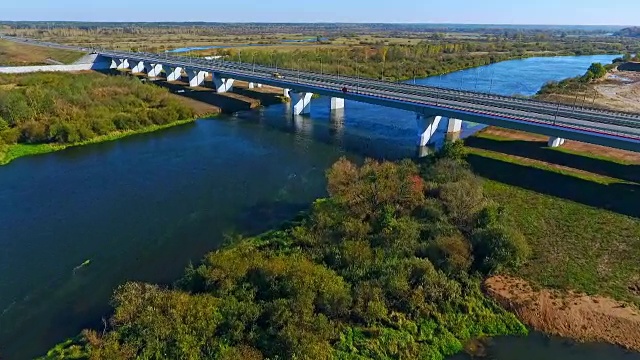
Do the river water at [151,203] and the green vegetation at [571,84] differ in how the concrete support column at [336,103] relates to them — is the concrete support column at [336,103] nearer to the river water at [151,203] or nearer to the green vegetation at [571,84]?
the river water at [151,203]

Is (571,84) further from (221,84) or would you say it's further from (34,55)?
(34,55)

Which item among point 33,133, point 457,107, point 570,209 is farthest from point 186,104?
point 570,209

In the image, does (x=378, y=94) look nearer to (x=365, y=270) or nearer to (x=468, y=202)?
(x=468, y=202)

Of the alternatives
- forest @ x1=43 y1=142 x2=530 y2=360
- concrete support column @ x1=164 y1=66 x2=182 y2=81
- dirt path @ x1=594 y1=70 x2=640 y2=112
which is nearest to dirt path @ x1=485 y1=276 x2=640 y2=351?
forest @ x1=43 y1=142 x2=530 y2=360

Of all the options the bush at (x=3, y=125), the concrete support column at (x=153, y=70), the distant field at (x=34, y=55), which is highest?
the distant field at (x=34, y=55)

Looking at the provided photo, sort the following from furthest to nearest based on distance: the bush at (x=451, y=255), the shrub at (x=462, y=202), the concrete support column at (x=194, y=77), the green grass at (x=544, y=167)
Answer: the concrete support column at (x=194, y=77) < the green grass at (x=544, y=167) < the shrub at (x=462, y=202) < the bush at (x=451, y=255)

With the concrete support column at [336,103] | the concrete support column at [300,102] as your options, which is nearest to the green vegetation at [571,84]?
the concrete support column at [336,103]

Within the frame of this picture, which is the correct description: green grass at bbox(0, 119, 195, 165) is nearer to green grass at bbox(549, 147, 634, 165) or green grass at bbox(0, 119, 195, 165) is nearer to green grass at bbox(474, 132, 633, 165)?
green grass at bbox(474, 132, 633, 165)
